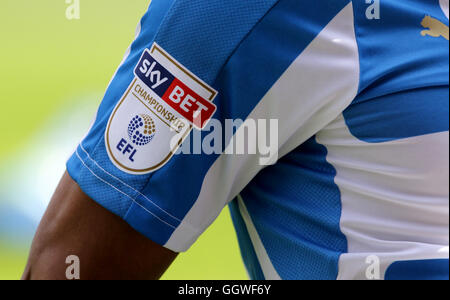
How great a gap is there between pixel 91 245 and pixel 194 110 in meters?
0.15

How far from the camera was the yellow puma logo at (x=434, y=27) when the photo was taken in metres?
0.54

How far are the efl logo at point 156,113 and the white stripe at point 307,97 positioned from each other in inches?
1.7

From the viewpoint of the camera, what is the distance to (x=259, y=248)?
60cm

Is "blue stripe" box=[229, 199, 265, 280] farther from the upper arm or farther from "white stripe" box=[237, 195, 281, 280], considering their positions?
the upper arm

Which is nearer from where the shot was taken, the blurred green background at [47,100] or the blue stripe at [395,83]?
the blue stripe at [395,83]

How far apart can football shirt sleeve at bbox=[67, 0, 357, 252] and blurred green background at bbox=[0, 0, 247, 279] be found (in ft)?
3.20

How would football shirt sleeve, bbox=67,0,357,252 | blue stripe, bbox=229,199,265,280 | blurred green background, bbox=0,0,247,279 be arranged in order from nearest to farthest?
football shirt sleeve, bbox=67,0,357,252 < blue stripe, bbox=229,199,265,280 < blurred green background, bbox=0,0,247,279

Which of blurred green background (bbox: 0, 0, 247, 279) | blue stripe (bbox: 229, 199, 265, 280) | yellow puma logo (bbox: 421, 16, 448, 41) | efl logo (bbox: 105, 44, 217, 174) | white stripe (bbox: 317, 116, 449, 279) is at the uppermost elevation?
yellow puma logo (bbox: 421, 16, 448, 41)

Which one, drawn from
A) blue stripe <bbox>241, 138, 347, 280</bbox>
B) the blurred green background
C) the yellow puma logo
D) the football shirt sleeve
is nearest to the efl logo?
the football shirt sleeve

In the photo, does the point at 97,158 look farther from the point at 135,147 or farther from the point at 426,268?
the point at 426,268

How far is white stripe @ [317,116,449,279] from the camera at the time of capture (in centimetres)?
51

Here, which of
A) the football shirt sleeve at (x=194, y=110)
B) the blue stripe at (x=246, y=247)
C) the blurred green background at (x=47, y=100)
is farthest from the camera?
the blurred green background at (x=47, y=100)

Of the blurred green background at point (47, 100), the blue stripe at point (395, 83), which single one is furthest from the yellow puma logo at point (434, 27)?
the blurred green background at point (47, 100)

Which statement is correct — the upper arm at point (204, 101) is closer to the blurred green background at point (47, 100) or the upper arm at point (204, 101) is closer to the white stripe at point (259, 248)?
the white stripe at point (259, 248)
